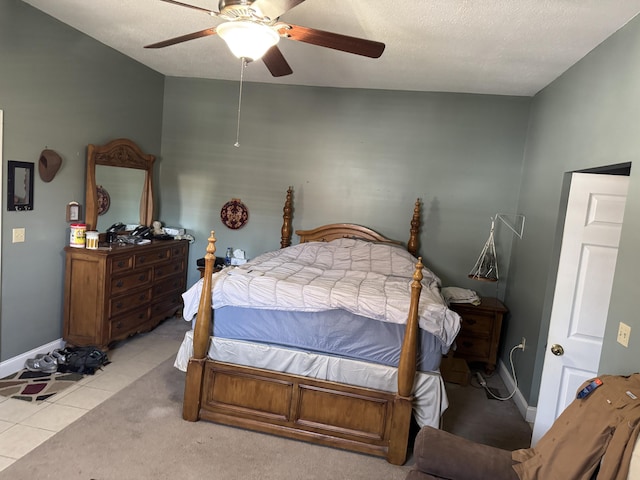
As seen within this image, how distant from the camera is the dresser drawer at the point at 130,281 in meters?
3.82

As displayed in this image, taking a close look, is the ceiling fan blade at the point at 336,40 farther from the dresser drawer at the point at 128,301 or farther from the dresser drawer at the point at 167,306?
the dresser drawer at the point at 167,306

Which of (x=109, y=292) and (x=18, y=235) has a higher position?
(x=18, y=235)

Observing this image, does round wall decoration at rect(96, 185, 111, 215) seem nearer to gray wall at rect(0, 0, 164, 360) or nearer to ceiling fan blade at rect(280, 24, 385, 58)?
gray wall at rect(0, 0, 164, 360)

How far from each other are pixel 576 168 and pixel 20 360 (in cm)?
448

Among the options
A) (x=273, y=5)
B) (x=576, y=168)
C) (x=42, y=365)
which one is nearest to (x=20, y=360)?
(x=42, y=365)

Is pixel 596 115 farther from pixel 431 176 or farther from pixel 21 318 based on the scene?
pixel 21 318

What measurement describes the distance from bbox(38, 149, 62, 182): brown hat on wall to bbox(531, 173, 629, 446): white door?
3.87 m

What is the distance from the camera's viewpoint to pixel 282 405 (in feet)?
9.15

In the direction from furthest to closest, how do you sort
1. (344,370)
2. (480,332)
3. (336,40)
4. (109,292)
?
(480,332)
(109,292)
(344,370)
(336,40)

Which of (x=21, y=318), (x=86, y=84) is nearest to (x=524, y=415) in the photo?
(x=21, y=318)

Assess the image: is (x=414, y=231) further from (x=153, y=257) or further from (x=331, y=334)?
(x=153, y=257)

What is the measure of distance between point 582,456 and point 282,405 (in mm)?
1740

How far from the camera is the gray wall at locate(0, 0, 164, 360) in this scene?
3.12 meters

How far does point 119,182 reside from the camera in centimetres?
435
